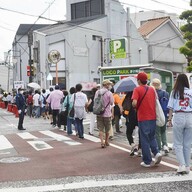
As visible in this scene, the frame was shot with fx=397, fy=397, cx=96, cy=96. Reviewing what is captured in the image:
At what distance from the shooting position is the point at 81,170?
7508 mm

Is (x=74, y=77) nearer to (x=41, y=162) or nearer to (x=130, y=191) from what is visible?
(x=41, y=162)

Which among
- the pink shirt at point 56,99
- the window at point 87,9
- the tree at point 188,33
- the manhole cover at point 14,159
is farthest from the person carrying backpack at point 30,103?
the window at point 87,9

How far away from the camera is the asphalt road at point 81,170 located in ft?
20.4

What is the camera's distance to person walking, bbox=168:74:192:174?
695cm

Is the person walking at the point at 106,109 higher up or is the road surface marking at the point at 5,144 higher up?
the person walking at the point at 106,109

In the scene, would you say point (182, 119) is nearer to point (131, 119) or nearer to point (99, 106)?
point (131, 119)

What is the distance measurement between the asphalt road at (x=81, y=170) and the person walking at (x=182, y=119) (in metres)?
0.39

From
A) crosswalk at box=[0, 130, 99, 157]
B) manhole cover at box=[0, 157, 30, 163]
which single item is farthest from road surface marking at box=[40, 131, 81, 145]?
manhole cover at box=[0, 157, 30, 163]

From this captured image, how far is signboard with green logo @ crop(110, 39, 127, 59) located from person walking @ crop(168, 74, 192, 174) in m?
23.9

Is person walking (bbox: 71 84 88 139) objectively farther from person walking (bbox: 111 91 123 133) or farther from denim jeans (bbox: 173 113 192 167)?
denim jeans (bbox: 173 113 192 167)

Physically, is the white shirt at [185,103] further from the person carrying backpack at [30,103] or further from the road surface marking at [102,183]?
the person carrying backpack at [30,103]

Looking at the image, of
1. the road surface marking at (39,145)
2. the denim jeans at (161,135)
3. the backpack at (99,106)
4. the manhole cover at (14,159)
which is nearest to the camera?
the manhole cover at (14,159)

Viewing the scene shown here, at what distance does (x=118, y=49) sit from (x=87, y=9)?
11.3 meters

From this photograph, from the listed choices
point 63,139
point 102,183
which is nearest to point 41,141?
point 63,139
